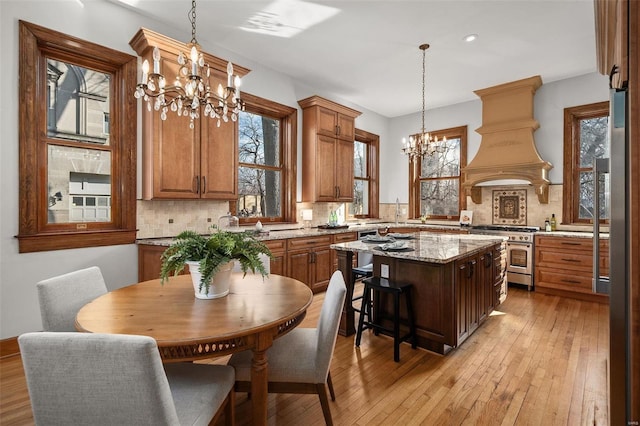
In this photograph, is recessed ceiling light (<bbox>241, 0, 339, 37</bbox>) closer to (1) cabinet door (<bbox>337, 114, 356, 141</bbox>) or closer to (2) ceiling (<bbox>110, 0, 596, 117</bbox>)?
(2) ceiling (<bbox>110, 0, 596, 117</bbox>)

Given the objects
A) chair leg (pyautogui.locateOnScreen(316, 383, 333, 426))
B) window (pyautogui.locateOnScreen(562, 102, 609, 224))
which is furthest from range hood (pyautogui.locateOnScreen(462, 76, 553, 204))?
chair leg (pyautogui.locateOnScreen(316, 383, 333, 426))

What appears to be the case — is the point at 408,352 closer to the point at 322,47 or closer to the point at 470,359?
the point at 470,359

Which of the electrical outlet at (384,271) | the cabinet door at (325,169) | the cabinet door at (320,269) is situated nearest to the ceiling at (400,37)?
the cabinet door at (325,169)

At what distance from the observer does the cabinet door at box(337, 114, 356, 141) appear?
532 cm

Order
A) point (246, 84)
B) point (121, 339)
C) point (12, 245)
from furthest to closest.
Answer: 1. point (246, 84)
2. point (12, 245)
3. point (121, 339)

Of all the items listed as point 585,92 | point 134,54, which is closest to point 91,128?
point 134,54

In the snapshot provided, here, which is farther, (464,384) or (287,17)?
(287,17)

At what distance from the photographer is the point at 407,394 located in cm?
213

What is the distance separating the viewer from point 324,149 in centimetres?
507

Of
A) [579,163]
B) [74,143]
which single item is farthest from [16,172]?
[579,163]

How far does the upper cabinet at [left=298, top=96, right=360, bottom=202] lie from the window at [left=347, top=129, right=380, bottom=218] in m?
1.19

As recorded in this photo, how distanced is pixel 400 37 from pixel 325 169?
6.97ft

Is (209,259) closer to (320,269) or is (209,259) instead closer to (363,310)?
(363,310)

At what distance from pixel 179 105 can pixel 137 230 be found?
172 cm
